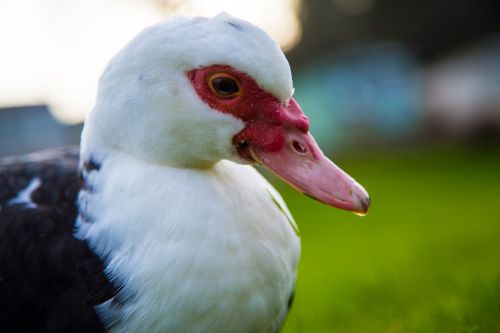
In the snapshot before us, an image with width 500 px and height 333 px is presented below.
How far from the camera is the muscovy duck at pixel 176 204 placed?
1.89 m

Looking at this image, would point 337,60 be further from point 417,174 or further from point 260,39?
point 260,39

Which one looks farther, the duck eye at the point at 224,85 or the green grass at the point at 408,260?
the green grass at the point at 408,260

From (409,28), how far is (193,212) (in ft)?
72.7

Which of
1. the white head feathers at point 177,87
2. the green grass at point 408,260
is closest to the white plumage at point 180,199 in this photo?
the white head feathers at point 177,87

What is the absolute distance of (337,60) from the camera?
22.9m

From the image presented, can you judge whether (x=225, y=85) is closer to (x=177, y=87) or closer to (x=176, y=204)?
(x=177, y=87)

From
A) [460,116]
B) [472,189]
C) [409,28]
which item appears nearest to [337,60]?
[409,28]

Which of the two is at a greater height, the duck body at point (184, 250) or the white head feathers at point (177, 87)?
the white head feathers at point (177, 87)

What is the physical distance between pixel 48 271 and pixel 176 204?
480 mm

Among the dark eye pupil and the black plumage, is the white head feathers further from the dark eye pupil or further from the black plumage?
the black plumage

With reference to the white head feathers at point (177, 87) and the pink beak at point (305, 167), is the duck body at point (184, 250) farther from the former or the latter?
the pink beak at point (305, 167)

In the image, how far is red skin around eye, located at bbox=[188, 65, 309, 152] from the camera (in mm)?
1938

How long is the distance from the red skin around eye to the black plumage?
53 centimetres

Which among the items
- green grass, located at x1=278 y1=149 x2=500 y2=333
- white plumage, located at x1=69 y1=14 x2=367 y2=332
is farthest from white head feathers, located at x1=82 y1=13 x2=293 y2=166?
green grass, located at x1=278 y1=149 x2=500 y2=333
